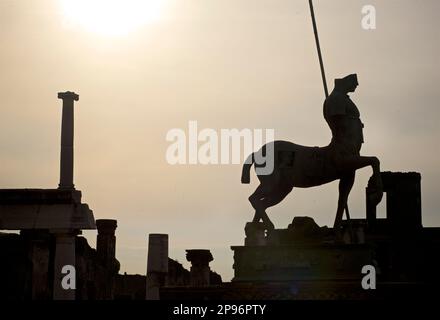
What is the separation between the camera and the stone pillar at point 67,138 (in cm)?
2781

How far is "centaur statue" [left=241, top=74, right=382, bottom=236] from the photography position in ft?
67.2

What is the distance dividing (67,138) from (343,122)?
30.7ft

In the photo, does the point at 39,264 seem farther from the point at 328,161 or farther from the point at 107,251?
the point at 328,161

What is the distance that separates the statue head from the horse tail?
1857 mm

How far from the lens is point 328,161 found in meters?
20.6

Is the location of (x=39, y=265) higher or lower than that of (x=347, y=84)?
lower

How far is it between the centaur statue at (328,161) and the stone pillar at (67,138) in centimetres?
786

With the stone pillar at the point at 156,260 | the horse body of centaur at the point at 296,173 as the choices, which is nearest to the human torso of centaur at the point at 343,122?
the horse body of centaur at the point at 296,173

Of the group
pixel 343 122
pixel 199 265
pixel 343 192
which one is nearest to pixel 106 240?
pixel 199 265

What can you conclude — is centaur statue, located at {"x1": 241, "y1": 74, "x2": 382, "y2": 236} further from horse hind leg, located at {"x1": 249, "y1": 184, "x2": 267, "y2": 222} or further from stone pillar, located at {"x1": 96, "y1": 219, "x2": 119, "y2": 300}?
stone pillar, located at {"x1": 96, "y1": 219, "x2": 119, "y2": 300}

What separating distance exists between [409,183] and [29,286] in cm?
1917

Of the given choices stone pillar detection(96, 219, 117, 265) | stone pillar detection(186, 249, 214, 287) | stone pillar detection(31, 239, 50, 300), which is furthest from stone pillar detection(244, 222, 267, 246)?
stone pillar detection(96, 219, 117, 265)
